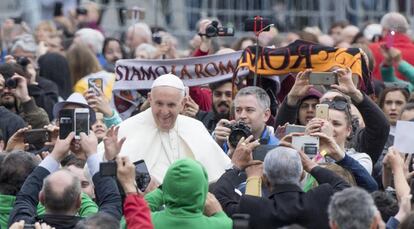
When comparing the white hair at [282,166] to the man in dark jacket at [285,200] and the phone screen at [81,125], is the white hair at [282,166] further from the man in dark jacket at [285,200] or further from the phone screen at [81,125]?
the phone screen at [81,125]

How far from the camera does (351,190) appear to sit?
10.6 metres

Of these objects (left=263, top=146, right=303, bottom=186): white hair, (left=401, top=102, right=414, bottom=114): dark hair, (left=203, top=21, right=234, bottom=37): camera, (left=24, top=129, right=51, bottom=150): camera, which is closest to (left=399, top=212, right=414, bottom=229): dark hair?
(left=263, top=146, right=303, bottom=186): white hair

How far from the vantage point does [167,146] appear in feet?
44.0

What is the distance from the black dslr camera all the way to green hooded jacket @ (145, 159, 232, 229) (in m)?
1.72

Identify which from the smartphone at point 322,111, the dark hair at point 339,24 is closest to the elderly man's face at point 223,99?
the smartphone at point 322,111

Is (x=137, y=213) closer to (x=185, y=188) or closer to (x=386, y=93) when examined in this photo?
(x=185, y=188)

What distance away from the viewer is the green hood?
11164 millimetres

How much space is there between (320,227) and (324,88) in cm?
351

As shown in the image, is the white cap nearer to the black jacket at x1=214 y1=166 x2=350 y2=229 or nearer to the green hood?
the black jacket at x1=214 y1=166 x2=350 y2=229

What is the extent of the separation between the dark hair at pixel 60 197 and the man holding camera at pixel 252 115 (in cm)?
224

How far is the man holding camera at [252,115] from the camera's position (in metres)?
13.6

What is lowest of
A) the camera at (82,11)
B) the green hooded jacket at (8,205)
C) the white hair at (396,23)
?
the green hooded jacket at (8,205)

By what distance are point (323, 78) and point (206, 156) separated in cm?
104

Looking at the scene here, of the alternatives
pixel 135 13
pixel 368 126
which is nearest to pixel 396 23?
pixel 135 13
